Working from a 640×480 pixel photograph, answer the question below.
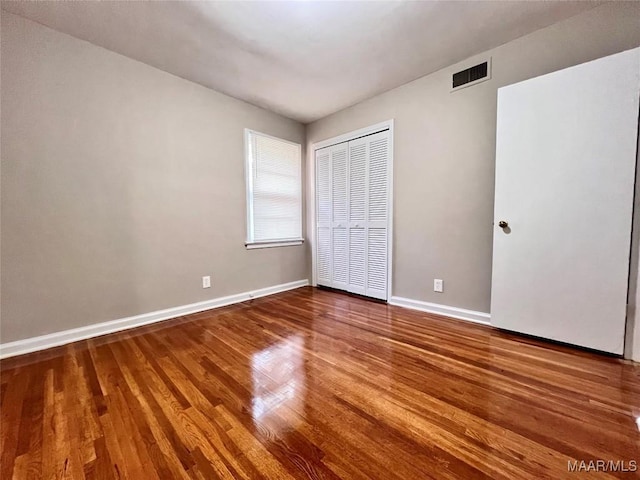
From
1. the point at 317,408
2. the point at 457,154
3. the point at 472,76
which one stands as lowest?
the point at 317,408

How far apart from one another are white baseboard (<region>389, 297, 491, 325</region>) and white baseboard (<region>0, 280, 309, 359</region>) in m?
1.81

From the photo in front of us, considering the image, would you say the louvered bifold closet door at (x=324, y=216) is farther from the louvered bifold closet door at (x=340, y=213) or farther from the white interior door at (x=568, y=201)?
the white interior door at (x=568, y=201)

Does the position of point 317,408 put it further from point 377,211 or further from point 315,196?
point 315,196

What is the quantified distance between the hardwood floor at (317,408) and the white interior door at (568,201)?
271 millimetres

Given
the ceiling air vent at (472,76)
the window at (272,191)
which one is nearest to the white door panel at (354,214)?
the window at (272,191)

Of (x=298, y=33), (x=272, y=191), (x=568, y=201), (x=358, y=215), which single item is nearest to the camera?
(x=568, y=201)

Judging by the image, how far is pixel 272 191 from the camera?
11.2 feet

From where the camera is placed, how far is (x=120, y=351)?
188cm

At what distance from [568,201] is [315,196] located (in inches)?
106

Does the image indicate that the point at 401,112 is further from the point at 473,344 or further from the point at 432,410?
the point at 432,410

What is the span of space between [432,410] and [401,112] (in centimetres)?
272

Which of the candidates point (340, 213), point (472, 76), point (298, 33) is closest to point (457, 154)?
point (472, 76)

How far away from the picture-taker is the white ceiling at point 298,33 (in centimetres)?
173

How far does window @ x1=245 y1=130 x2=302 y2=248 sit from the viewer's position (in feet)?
10.5
